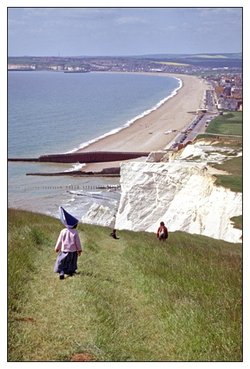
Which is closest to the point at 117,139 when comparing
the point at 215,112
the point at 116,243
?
the point at 215,112

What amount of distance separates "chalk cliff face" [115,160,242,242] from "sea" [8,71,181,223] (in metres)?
1.07

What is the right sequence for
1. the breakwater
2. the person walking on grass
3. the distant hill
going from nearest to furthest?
the distant hill
the person walking on grass
the breakwater

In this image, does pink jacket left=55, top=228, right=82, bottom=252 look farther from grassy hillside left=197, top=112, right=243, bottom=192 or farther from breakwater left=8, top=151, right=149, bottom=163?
breakwater left=8, top=151, right=149, bottom=163

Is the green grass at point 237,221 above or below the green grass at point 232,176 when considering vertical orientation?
below

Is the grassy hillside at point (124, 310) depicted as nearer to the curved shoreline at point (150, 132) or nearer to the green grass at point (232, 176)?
the green grass at point (232, 176)

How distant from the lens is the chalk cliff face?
23.4m

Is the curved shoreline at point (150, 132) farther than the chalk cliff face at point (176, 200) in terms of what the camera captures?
Yes

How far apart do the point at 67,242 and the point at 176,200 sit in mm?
21518

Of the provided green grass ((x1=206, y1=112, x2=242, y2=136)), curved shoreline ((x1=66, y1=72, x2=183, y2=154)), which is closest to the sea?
curved shoreline ((x1=66, y1=72, x2=183, y2=154))

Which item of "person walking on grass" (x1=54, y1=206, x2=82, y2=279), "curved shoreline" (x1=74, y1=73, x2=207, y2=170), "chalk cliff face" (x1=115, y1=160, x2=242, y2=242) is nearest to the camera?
"person walking on grass" (x1=54, y1=206, x2=82, y2=279)

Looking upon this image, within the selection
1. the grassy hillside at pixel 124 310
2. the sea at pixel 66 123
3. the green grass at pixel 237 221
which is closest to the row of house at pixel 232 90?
the grassy hillside at pixel 124 310

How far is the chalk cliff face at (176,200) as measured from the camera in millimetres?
23438

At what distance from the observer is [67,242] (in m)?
7.57

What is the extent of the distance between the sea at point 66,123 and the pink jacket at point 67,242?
302cm
